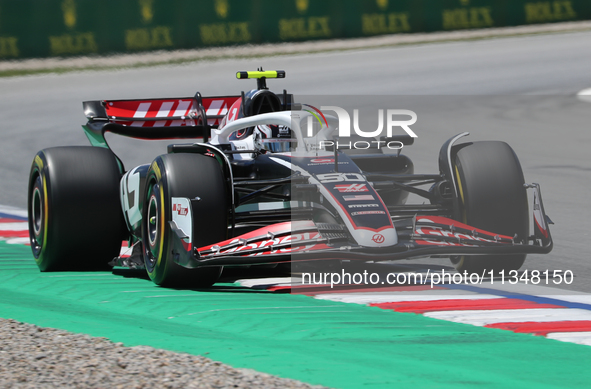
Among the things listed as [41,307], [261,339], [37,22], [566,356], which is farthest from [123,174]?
[37,22]

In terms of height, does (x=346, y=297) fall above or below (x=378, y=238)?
below

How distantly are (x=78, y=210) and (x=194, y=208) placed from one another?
1.30 m

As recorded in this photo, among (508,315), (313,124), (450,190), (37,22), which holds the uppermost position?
(37,22)

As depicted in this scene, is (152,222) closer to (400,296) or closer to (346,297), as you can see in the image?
(346,297)

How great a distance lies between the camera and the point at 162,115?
8.51 meters

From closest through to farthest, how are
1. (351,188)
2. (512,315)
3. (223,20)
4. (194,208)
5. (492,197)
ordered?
(512,315) < (194,208) < (351,188) < (492,197) < (223,20)

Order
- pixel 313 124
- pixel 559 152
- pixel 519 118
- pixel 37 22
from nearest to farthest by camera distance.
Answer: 1. pixel 313 124
2. pixel 559 152
3. pixel 519 118
4. pixel 37 22

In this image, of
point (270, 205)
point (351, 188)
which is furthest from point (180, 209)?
point (351, 188)

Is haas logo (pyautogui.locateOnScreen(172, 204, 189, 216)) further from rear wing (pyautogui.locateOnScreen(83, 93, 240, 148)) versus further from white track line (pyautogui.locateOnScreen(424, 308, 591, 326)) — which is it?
rear wing (pyautogui.locateOnScreen(83, 93, 240, 148))

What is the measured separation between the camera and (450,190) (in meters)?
6.37

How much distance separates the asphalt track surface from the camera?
405cm

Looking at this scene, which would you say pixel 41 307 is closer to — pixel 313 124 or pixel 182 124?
pixel 313 124

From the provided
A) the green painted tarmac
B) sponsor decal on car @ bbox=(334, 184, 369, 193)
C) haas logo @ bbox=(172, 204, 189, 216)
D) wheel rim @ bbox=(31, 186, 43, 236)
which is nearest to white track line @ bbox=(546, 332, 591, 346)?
the green painted tarmac

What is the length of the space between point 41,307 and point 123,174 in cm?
184
